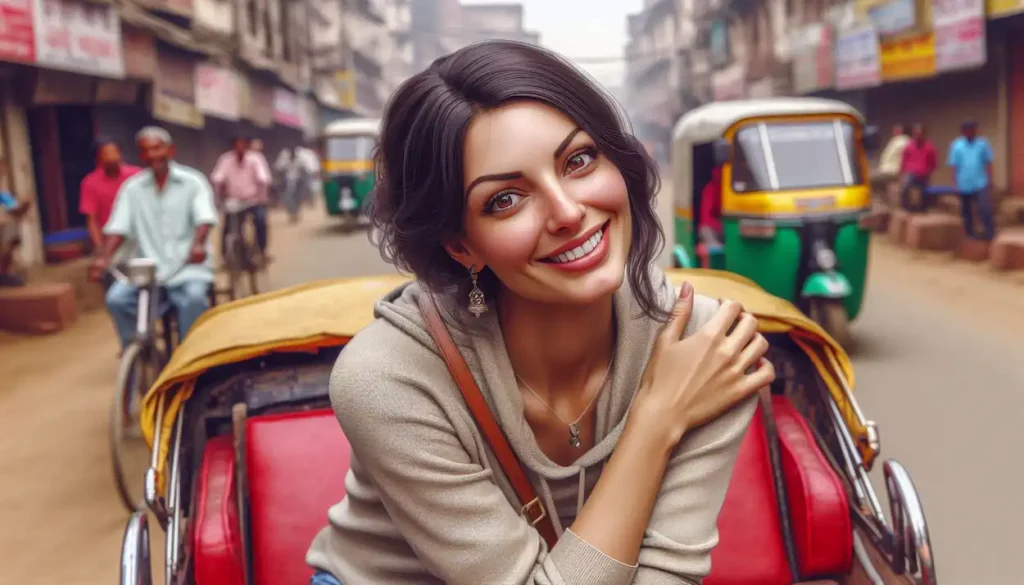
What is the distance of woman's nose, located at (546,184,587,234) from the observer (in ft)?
5.19

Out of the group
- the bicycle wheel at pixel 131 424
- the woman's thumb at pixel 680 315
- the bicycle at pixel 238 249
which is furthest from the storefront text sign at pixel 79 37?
the woman's thumb at pixel 680 315

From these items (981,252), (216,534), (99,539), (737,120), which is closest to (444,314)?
(216,534)

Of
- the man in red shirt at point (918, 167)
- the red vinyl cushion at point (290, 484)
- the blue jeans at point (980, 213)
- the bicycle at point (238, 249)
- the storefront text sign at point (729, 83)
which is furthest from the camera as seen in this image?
the storefront text sign at point (729, 83)

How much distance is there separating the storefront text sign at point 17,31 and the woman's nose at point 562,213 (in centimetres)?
1030

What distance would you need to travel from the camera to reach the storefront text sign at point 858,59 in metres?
18.0

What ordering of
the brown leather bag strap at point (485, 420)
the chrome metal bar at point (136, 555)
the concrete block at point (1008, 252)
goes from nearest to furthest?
the brown leather bag strap at point (485, 420), the chrome metal bar at point (136, 555), the concrete block at point (1008, 252)

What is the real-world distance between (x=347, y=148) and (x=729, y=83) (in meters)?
18.2

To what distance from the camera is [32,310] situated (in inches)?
376

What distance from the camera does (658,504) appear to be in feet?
5.62

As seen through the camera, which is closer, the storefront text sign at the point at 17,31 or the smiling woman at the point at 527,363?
the smiling woman at the point at 527,363

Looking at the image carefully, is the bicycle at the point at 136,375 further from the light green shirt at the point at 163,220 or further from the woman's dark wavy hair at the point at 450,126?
the woman's dark wavy hair at the point at 450,126

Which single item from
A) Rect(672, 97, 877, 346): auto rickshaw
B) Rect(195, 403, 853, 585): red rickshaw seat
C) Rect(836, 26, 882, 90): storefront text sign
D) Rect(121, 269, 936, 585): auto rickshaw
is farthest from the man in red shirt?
Rect(195, 403, 853, 585): red rickshaw seat

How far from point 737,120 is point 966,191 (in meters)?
6.57

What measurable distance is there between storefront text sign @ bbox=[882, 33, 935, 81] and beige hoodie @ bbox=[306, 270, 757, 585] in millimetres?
15542
